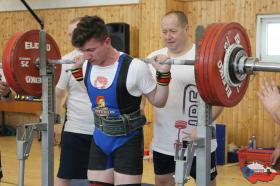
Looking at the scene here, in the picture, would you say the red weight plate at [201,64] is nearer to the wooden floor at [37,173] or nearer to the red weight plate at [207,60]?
the red weight plate at [207,60]

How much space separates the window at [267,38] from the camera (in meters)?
6.52

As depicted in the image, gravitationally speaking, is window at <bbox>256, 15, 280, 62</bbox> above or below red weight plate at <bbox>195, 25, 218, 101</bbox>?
above

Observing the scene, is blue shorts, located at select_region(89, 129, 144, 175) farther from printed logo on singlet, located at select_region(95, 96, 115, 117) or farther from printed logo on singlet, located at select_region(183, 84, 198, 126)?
printed logo on singlet, located at select_region(183, 84, 198, 126)

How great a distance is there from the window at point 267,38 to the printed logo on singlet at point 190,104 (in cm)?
407

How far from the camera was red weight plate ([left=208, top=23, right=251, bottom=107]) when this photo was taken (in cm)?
201

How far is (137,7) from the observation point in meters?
7.59

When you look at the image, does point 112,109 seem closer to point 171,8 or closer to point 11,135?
point 171,8

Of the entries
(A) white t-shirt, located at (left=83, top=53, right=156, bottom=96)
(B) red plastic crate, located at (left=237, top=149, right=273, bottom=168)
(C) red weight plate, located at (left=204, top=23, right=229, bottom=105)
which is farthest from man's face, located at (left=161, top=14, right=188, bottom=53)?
(B) red plastic crate, located at (left=237, top=149, right=273, bottom=168)

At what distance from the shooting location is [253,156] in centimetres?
601

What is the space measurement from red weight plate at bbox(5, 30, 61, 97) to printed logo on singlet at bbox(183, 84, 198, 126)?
87cm

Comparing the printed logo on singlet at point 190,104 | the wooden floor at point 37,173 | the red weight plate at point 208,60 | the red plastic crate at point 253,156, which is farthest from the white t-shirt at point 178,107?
the red plastic crate at point 253,156

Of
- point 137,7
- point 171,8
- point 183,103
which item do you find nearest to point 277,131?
point 171,8

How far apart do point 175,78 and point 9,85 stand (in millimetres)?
1042

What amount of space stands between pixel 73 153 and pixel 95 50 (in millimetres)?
1122
